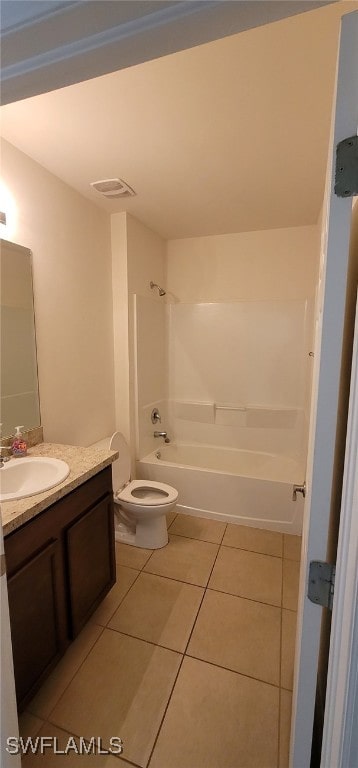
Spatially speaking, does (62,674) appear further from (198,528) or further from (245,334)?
(245,334)

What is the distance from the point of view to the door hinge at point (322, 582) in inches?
24.4

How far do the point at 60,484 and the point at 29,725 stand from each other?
0.89m

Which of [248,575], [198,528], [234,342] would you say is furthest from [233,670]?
[234,342]

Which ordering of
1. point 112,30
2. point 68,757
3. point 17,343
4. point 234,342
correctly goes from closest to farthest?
point 112,30, point 68,757, point 17,343, point 234,342

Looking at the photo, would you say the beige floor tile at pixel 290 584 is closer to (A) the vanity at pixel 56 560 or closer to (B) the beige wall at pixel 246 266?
(A) the vanity at pixel 56 560

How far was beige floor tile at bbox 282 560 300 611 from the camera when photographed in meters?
1.74

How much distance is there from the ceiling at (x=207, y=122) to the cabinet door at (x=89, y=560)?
1.77 metres

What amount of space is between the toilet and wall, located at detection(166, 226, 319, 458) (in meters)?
1.02

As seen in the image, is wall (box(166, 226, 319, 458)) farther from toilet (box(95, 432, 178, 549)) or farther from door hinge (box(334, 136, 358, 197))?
door hinge (box(334, 136, 358, 197))

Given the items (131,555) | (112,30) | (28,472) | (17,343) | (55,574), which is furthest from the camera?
(131,555)

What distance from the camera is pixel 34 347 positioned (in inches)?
69.5

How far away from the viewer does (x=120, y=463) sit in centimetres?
227

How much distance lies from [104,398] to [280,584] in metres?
1.71

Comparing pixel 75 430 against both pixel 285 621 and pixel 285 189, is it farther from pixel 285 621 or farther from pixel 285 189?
pixel 285 189
